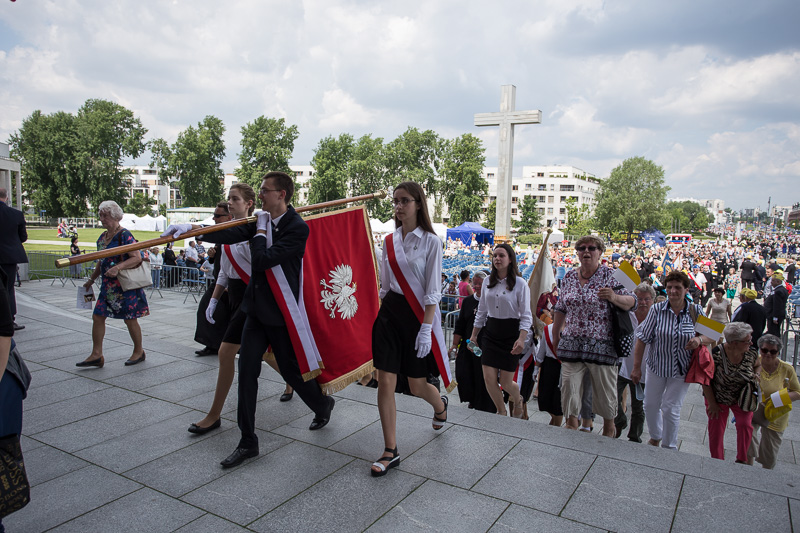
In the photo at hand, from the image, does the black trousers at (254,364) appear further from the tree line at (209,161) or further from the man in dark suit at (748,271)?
the tree line at (209,161)

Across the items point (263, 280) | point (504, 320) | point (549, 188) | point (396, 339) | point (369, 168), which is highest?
point (549, 188)

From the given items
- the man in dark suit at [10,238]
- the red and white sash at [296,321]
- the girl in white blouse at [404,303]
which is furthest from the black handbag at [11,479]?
the man in dark suit at [10,238]

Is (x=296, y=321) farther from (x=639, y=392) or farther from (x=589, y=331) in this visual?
(x=639, y=392)

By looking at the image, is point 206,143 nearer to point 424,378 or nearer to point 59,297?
point 59,297

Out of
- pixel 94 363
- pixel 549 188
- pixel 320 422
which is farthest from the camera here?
pixel 549 188

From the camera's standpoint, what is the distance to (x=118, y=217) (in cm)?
545

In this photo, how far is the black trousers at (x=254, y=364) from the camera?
349cm

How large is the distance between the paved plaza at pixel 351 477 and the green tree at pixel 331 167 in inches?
2488

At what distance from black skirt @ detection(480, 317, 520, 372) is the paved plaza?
616 millimetres

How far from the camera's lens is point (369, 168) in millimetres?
66625

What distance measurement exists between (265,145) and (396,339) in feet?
213

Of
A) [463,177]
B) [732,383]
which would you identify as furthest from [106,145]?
[732,383]

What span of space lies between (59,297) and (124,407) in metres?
9.53

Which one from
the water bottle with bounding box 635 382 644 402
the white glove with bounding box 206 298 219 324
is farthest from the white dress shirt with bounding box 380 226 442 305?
the water bottle with bounding box 635 382 644 402
